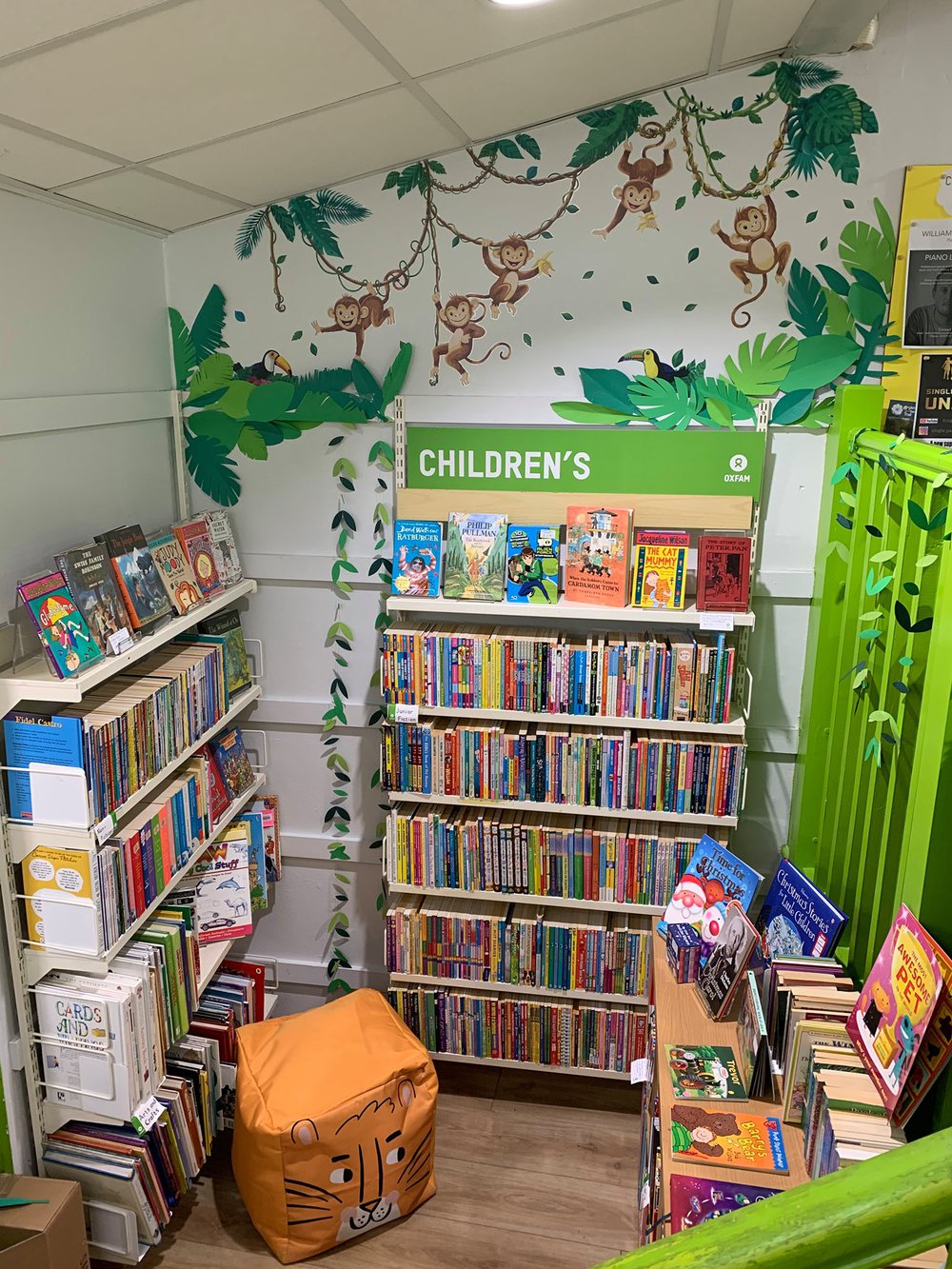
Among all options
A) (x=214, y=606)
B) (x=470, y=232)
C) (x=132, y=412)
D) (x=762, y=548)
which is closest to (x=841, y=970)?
(x=762, y=548)

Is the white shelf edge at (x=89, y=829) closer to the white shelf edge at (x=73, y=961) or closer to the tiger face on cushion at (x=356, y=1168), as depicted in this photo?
the white shelf edge at (x=73, y=961)

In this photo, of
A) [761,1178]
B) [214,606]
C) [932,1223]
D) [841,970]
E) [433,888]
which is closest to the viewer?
[932,1223]

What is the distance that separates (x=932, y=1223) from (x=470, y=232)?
257 cm

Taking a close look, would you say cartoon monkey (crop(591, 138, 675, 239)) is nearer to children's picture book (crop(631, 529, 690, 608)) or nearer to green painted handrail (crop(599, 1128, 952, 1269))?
children's picture book (crop(631, 529, 690, 608))

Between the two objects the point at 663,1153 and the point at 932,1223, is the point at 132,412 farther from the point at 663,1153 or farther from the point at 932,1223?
the point at 932,1223

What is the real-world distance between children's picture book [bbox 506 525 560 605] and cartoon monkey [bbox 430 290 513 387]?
495mm

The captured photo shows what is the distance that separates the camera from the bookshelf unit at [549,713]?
2.64 m

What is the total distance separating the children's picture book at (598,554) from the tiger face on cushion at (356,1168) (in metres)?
1.39

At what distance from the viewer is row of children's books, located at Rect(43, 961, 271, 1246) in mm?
2318

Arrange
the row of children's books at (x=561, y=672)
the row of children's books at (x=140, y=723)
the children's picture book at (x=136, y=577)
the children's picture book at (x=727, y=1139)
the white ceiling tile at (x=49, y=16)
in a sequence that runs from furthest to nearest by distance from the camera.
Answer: the row of children's books at (x=561, y=672), the children's picture book at (x=136, y=577), the row of children's books at (x=140, y=723), the children's picture book at (x=727, y=1139), the white ceiling tile at (x=49, y=16)

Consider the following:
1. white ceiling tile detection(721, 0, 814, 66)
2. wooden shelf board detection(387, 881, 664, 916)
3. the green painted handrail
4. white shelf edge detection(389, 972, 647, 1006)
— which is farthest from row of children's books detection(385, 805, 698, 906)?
the green painted handrail

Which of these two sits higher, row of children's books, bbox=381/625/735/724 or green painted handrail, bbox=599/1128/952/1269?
green painted handrail, bbox=599/1128/952/1269

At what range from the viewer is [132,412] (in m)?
2.68

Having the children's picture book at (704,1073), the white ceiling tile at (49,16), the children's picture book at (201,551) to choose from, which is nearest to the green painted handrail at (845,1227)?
the children's picture book at (704,1073)
